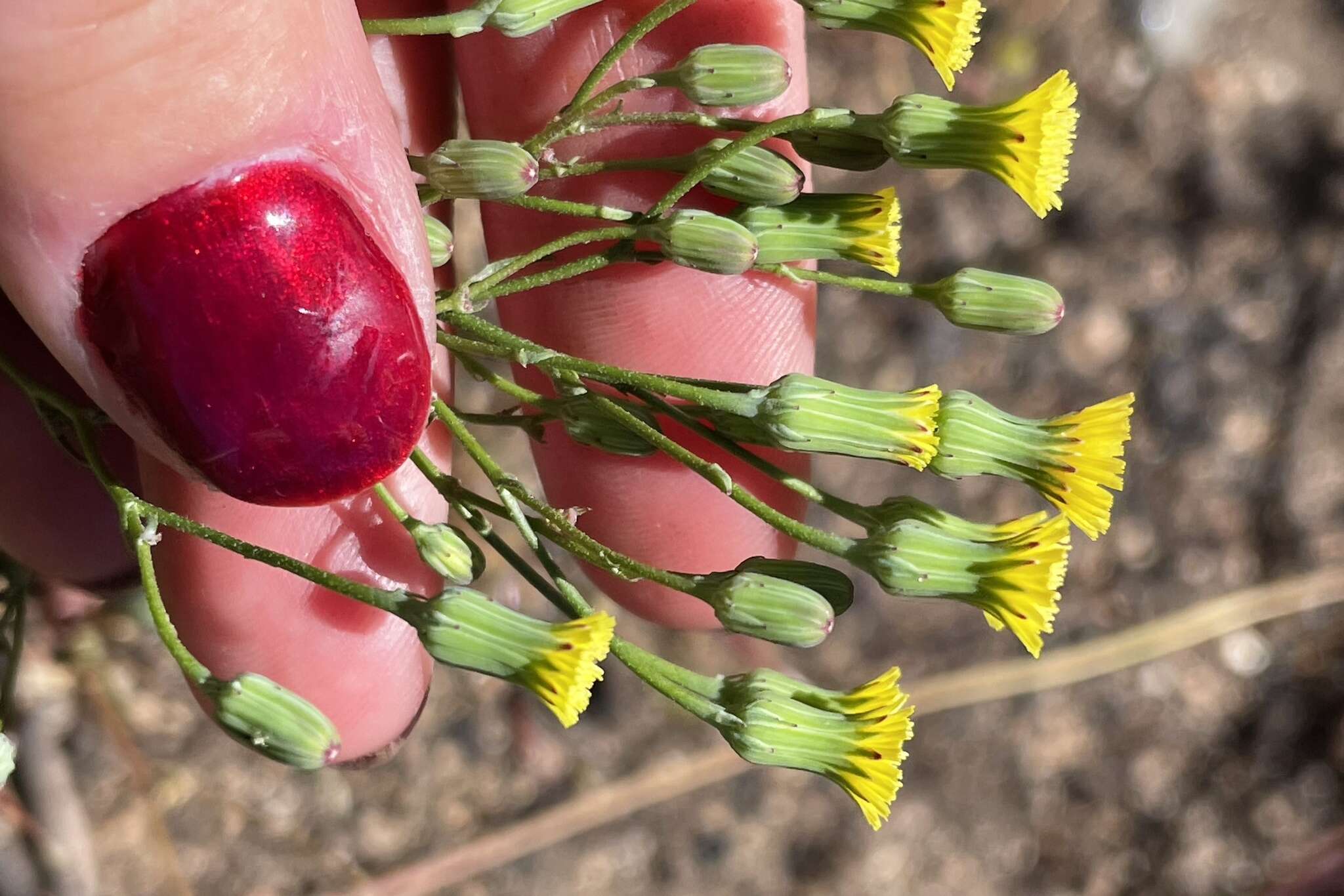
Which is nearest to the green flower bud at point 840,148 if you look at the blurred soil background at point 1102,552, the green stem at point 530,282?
the green stem at point 530,282

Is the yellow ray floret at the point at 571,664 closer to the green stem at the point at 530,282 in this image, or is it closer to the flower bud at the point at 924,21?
the green stem at the point at 530,282

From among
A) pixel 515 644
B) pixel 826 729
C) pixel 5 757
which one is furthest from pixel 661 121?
pixel 5 757

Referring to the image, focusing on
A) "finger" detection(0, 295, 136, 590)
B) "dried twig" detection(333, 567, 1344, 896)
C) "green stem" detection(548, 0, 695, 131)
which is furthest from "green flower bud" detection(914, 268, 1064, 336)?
"dried twig" detection(333, 567, 1344, 896)

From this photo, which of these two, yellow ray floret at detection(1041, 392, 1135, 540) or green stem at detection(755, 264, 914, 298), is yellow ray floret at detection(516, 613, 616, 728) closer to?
green stem at detection(755, 264, 914, 298)

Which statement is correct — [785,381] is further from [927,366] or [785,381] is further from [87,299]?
[927,366]

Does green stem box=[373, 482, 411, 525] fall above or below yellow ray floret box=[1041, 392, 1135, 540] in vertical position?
above
